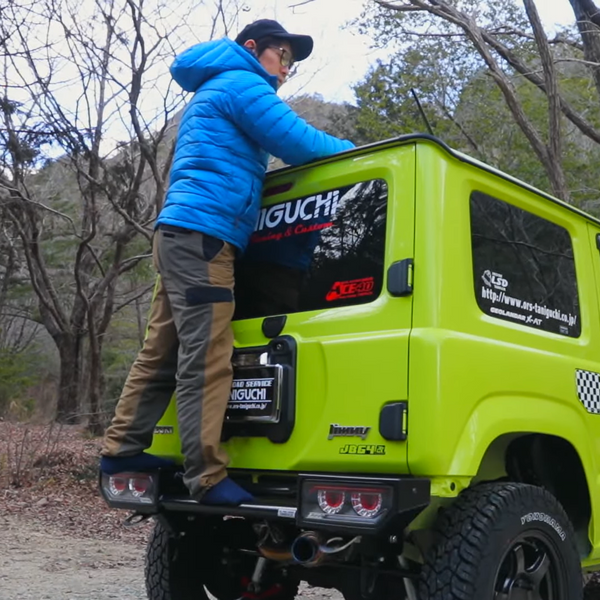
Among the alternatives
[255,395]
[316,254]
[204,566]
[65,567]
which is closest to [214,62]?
[316,254]

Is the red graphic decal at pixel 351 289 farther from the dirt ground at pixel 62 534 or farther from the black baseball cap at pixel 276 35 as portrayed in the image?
the dirt ground at pixel 62 534

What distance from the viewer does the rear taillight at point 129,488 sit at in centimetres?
348

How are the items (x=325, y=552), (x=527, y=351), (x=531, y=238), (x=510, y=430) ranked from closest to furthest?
1. (x=325, y=552)
2. (x=510, y=430)
3. (x=527, y=351)
4. (x=531, y=238)

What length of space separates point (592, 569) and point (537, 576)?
721 mm

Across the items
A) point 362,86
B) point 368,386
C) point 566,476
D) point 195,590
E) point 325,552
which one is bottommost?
point 195,590

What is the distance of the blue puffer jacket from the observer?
3.45 metres

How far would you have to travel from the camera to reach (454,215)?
316 cm

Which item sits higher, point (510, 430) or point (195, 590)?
point (510, 430)

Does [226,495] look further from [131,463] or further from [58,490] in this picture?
[58,490]

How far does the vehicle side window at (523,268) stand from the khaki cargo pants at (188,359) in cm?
103

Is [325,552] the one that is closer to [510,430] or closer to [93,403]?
[510,430]

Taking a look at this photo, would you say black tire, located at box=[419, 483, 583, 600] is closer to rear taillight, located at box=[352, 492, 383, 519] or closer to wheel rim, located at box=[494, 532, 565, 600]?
wheel rim, located at box=[494, 532, 565, 600]

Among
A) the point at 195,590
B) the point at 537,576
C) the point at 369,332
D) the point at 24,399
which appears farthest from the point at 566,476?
the point at 24,399

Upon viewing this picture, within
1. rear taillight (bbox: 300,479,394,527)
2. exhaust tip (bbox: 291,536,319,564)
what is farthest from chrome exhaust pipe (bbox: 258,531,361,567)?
rear taillight (bbox: 300,479,394,527)
